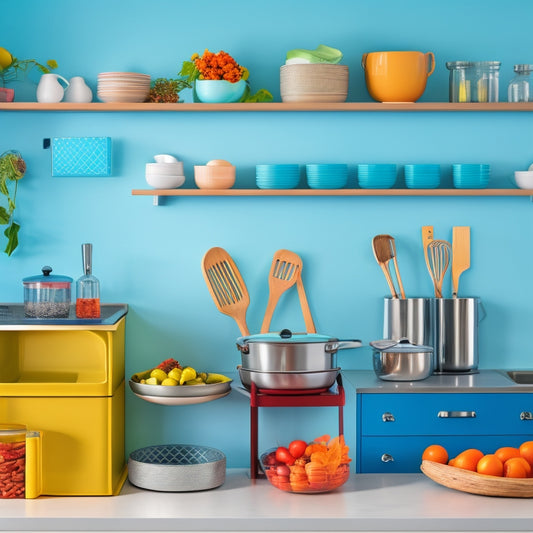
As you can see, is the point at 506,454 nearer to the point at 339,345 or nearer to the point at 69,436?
the point at 339,345

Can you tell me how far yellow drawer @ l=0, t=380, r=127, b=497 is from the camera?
9.46 ft

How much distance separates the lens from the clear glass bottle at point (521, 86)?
336cm

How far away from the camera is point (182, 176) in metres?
3.36

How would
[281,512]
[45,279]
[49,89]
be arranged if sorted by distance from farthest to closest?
1. [49,89]
2. [45,279]
3. [281,512]

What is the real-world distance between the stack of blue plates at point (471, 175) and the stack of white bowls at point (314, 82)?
1.74ft

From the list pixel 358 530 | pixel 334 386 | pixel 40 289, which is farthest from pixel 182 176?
pixel 358 530

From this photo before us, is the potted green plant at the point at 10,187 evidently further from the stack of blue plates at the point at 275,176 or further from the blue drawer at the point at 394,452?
the blue drawer at the point at 394,452

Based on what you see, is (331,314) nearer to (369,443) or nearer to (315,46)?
(369,443)

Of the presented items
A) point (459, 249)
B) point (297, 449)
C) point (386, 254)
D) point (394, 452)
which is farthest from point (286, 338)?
point (459, 249)

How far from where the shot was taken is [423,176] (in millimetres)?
3357

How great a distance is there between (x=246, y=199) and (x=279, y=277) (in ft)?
1.11

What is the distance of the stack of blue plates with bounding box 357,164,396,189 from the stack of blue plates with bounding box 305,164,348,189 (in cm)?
7

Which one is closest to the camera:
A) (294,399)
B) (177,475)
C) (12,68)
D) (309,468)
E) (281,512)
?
(281,512)

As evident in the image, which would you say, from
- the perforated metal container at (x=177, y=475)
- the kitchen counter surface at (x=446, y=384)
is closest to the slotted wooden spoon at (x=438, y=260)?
the kitchen counter surface at (x=446, y=384)
